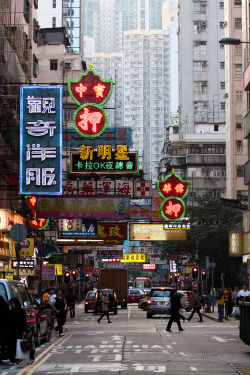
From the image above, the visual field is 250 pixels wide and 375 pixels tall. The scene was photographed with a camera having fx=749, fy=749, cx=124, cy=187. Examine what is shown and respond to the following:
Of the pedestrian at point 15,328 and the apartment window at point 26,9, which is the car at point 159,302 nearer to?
the apartment window at point 26,9

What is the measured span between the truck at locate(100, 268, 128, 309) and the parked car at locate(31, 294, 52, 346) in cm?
3333

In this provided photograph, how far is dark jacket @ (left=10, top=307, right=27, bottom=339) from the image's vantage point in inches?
560

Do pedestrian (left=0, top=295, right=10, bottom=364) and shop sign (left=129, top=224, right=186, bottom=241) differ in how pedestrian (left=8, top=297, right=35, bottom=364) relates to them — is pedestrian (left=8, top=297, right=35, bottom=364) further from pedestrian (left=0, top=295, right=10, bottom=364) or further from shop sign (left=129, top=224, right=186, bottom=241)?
shop sign (left=129, top=224, right=186, bottom=241)

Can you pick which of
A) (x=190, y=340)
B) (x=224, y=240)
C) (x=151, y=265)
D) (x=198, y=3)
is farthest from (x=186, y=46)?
(x=190, y=340)

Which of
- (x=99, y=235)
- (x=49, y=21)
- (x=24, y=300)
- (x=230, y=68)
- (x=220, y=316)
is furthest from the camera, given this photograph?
(x=49, y=21)

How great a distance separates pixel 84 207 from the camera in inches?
1454

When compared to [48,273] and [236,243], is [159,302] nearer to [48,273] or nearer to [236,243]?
[48,273]

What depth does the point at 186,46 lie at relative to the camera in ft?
361

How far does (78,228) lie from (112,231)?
8.92 ft

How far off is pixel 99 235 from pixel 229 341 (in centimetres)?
1877

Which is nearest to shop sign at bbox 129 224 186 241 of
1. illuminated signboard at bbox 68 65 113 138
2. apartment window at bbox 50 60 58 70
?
illuminated signboard at bbox 68 65 113 138

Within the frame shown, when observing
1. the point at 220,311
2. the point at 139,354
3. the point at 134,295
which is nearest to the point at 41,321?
the point at 139,354

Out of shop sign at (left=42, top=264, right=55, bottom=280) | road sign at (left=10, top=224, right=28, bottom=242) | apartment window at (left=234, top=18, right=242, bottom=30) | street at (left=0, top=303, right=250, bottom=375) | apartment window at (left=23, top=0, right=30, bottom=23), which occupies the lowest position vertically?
street at (left=0, top=303, right=250, bottom=375)

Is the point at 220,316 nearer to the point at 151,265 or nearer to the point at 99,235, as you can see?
the point at 99,235
